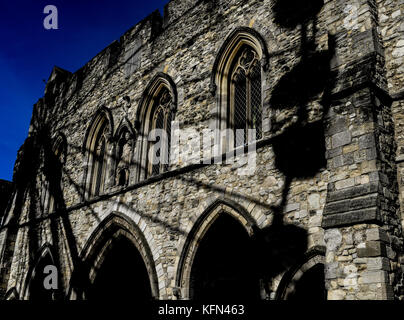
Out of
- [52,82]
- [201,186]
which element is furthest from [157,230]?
[52,82]

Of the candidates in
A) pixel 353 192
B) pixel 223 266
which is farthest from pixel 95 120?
pixel 353 192

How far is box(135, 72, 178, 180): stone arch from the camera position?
32.3 feet

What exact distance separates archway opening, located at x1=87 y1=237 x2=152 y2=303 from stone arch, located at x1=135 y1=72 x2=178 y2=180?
1817 mm

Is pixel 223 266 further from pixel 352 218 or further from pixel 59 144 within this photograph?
pixel 59 144

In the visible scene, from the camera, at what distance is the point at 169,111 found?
392 inches

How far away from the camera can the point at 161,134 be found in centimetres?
993

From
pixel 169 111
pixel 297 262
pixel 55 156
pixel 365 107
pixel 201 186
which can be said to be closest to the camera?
pixel 365 107

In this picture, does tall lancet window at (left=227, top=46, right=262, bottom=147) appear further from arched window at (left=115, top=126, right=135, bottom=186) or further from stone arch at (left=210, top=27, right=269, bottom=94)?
arched window at (left=115, top=126, right=135, bottom=186)

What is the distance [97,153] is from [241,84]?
510cm

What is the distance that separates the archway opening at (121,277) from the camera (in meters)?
10.1

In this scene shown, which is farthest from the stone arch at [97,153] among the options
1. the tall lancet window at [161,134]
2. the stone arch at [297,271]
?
the stone arch at [297,271]
